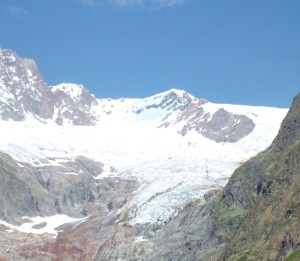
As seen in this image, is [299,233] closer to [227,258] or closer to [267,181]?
[227,258]

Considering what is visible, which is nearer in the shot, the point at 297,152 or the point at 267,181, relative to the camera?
the point at 297,152

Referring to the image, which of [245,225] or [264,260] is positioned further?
[245,225]

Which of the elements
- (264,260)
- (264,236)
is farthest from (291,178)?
(264,260)

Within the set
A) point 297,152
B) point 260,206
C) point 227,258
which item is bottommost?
point 227,258

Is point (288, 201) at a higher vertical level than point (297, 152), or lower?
lower

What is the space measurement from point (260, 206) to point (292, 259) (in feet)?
148

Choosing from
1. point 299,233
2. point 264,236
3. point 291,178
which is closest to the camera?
point 299,233

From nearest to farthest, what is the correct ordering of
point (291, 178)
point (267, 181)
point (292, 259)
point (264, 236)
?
point (292, 259) < point (264, 236) < point (291, 178) < point (267, 181)

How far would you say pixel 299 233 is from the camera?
13350cm

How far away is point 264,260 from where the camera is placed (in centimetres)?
13875

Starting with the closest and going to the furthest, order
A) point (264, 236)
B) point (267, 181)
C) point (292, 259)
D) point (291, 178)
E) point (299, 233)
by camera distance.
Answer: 1. point (292, 259)
2. point (299, 233)
3. point (264, 236)
4. point (291, 178)
5. point (267, 181)

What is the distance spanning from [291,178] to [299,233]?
33526mm

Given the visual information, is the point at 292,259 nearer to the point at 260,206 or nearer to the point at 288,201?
the point at 288,201

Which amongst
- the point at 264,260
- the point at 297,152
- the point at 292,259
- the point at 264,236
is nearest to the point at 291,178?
the point at 297,152
